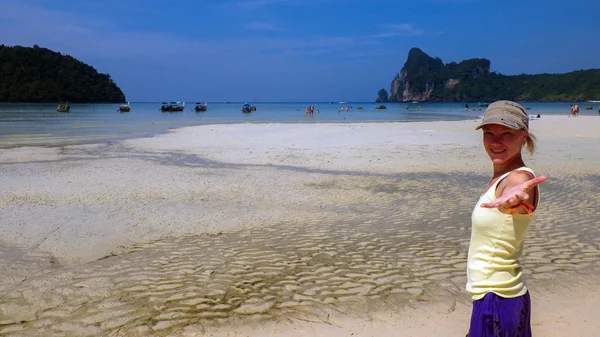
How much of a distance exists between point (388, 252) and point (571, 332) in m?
2.55

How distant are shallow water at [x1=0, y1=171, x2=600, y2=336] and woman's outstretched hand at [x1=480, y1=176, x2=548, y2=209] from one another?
2.65 metres

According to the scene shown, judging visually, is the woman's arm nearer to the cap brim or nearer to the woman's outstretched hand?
the woman's outstretched hand

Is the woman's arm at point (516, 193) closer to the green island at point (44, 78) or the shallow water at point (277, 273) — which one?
the shallow water at point (277, 273)

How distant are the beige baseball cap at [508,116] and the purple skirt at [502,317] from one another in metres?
0.84

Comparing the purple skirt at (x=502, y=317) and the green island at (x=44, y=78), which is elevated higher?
the green island at (x=44, y=78)

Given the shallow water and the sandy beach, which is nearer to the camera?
the sandy beach

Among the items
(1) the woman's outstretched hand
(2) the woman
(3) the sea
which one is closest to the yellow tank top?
(2) the woman

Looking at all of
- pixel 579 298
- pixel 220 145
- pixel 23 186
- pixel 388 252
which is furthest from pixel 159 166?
pixel 579 298

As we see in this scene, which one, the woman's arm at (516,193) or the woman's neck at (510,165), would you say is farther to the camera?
the woman's neck at (510,165)

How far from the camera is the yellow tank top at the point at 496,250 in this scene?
85.7 inches

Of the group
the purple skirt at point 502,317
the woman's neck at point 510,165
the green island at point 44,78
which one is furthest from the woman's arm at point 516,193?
the green island at point 44,78

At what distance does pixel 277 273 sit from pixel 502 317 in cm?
348

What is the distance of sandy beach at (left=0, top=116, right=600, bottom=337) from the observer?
427 cm

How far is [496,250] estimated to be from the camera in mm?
2250
